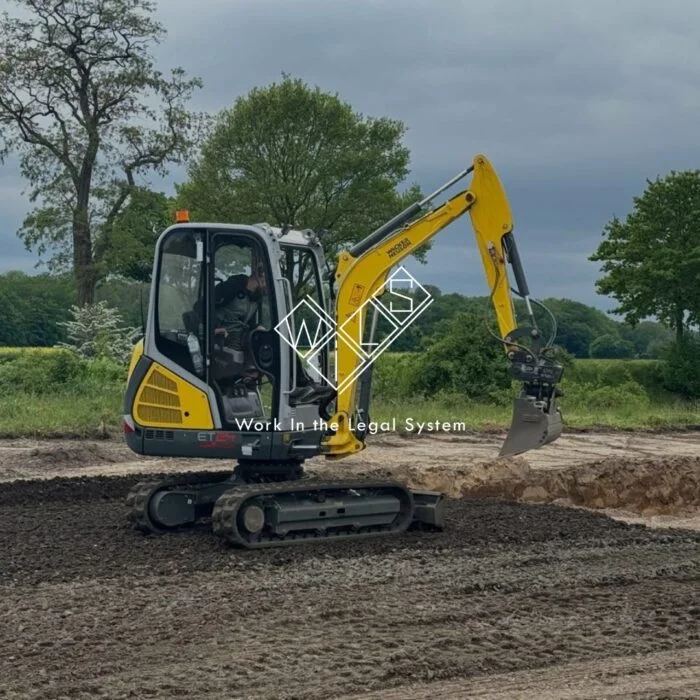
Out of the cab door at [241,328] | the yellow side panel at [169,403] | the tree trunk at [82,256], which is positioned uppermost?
the tree trunk at [82,256]

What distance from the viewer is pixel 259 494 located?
30.4 feet

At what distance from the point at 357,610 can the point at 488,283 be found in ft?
13.6

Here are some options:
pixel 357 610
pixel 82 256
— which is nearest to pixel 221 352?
pixel 357 610

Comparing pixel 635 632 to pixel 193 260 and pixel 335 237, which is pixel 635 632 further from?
pixel 335 237

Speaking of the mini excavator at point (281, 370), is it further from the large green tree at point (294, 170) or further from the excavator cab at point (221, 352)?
the large green tree at point (294, 170)

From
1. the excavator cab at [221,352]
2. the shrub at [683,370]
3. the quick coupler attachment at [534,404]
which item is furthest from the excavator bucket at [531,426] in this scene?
the shrub at [683,370]

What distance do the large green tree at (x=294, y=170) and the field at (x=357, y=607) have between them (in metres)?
21.9

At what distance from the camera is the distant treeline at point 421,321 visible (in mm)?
30438

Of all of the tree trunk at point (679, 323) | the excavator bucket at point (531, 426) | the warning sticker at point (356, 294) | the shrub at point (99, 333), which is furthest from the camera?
the tree trunk at point (679, 323)

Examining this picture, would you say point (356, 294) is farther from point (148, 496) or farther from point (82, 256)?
point (82, 256)

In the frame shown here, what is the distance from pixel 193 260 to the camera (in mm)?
9602

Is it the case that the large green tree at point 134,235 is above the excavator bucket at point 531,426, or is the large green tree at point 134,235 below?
above

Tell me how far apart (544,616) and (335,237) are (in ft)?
94.8

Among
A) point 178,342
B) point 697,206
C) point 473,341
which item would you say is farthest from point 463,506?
point 697,206
